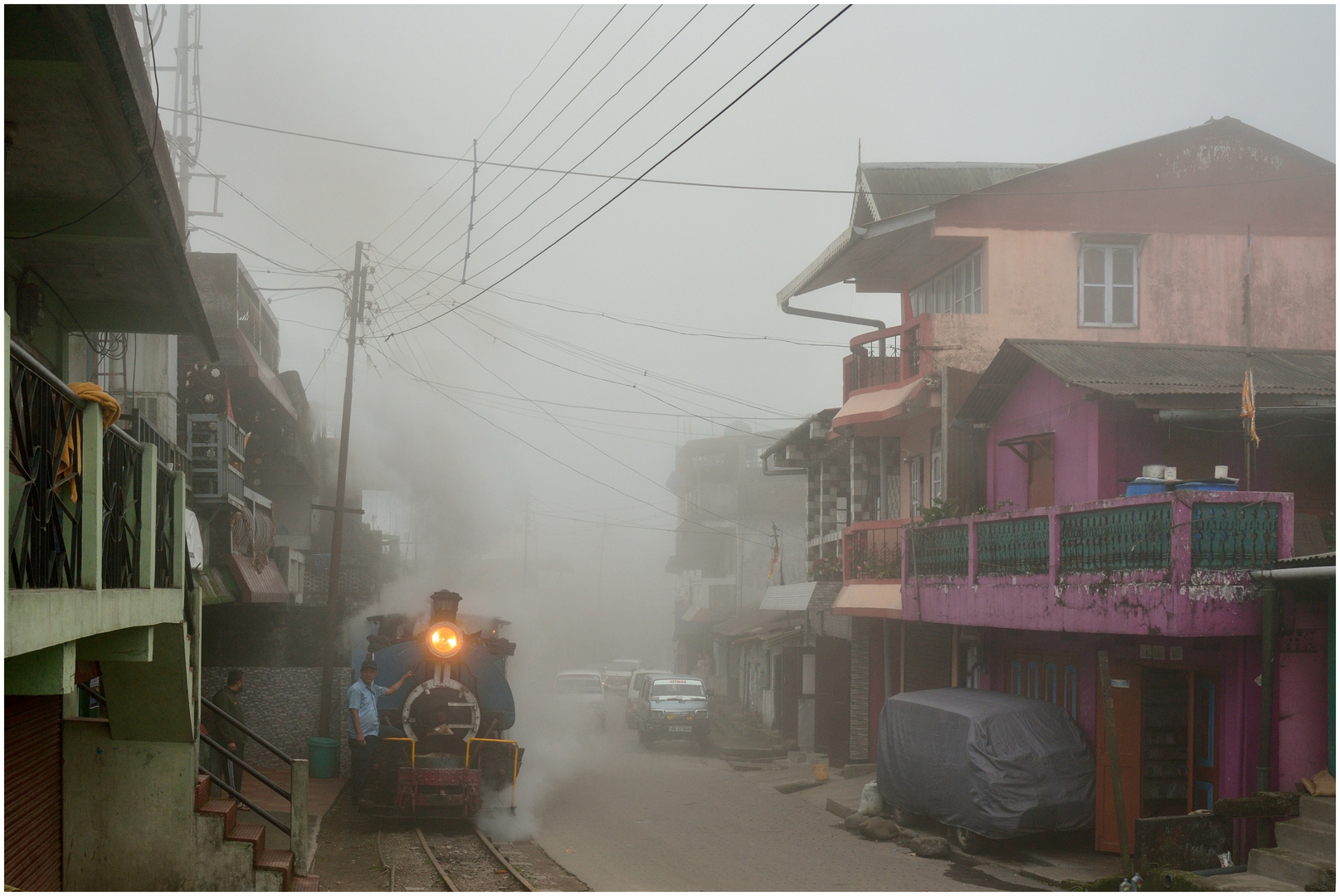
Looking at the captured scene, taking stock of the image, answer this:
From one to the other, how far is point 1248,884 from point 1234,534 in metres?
3.59

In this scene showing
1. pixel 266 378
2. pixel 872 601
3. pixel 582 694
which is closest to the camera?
pixel 872 601

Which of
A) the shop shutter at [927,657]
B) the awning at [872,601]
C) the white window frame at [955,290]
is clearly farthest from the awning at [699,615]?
the white window frame at [955,290]

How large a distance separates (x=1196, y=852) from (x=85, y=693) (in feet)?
37.9

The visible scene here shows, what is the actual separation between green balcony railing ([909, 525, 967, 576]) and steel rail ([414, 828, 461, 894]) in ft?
28.0

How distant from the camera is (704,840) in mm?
17516

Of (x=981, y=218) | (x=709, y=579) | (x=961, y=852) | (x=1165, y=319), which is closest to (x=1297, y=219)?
(x=1165, y=319)

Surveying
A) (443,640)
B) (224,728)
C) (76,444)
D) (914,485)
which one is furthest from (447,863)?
(914,485)

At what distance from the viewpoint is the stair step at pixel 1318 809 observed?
1139cm

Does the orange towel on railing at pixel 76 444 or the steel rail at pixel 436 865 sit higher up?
the orange towel on railing at pixel 76 444

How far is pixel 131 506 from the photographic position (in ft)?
28.0

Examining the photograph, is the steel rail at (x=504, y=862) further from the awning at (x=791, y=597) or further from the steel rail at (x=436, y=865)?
the awning at (x=791, y=597)

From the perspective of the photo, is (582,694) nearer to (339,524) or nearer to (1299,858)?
(339,524)

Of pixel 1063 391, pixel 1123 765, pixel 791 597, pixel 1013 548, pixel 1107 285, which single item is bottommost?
pixel 1123 765

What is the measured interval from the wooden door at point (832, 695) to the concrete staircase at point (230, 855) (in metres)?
16.3
